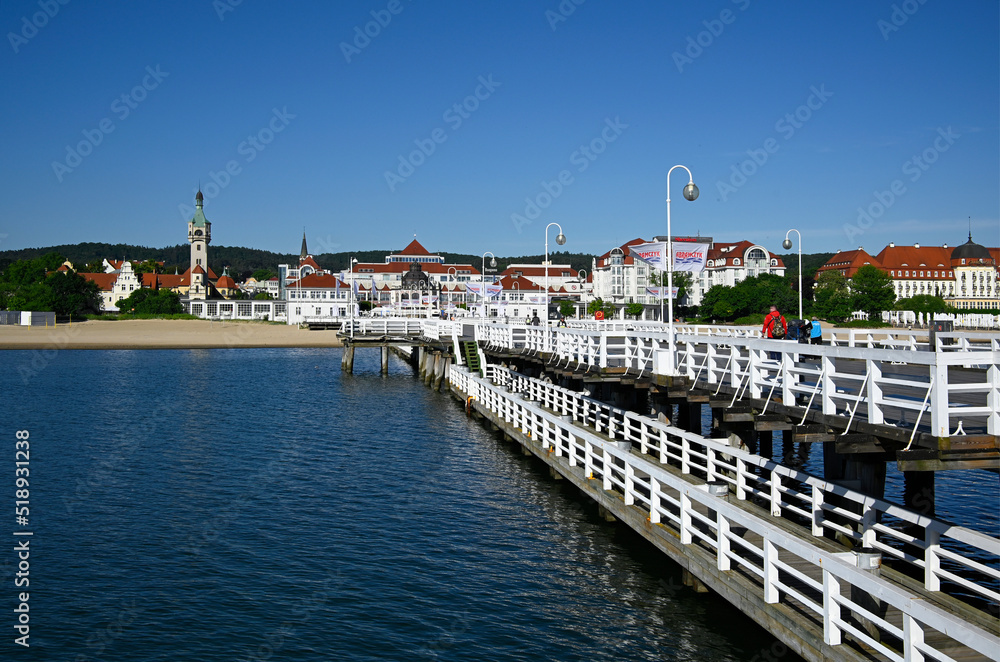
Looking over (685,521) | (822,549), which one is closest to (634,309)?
(685,521)

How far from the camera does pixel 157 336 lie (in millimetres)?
95938

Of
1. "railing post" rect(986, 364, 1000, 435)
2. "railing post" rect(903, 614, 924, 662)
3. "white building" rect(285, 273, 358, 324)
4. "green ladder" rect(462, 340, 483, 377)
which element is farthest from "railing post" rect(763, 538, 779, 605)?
"white building" rect(285, 273, 358, 324)

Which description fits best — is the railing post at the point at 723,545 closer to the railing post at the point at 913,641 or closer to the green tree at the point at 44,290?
the railing post at the point at 913,641

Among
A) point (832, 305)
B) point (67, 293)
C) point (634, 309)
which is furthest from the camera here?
point (634, 309)

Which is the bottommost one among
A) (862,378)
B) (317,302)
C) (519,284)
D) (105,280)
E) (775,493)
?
(775,493)

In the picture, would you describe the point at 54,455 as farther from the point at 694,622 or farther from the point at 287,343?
the point at 287,343

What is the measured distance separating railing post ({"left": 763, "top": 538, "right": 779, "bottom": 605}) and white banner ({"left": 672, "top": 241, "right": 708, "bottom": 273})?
980 cm

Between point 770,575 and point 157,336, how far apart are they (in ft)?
315

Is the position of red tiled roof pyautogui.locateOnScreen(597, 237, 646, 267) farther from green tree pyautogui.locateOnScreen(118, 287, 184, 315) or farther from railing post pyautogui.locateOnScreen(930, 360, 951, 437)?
railing post pyautogui.locateOnScreen(930, 360, 951, 437)

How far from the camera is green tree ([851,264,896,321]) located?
10469cm

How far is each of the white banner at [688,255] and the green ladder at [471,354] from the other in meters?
21.6

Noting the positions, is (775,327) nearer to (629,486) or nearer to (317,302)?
(629,486)

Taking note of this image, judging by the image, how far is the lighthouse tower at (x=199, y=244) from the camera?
181m

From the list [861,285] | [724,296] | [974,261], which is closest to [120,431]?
[861,285]
